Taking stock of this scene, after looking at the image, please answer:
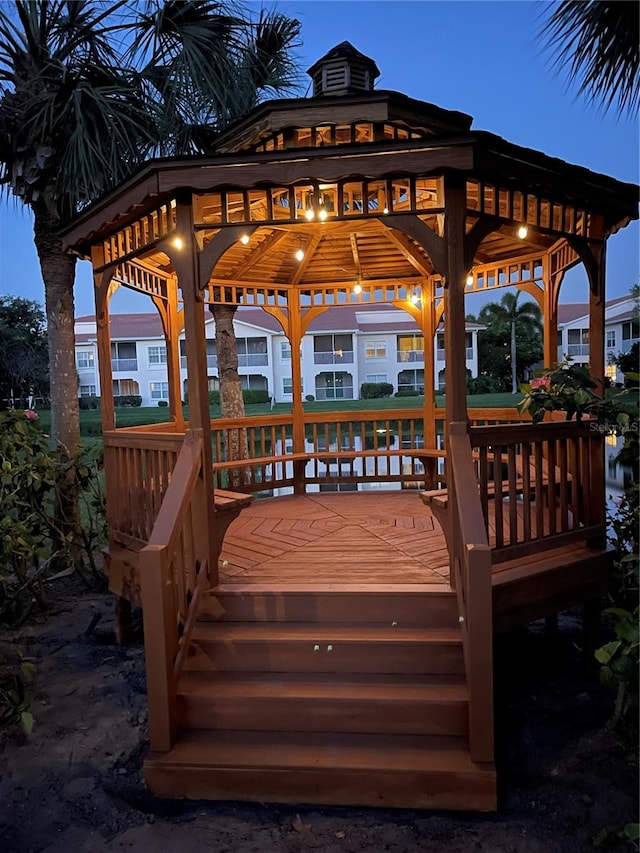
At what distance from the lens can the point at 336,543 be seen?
473 cm

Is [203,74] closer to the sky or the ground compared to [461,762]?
closer to the sky

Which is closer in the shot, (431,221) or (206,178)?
(206,178)

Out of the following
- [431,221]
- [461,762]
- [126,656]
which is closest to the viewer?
[461,762]

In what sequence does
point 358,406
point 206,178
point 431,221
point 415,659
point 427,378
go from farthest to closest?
point 358,406 → point 427,378 → point 431,221 → point 206,178 → point 415,659

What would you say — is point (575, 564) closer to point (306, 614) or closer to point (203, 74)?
point (306, 614)

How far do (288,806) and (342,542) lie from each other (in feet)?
6.96

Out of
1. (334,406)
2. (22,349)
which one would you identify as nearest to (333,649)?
(22,349)

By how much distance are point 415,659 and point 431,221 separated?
14.3 feet

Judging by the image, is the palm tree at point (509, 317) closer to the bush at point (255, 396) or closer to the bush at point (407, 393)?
the bush at point (407, 393)

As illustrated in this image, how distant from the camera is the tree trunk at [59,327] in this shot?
21.9 feet

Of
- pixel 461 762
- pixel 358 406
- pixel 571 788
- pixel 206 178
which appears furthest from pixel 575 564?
pixel 358 406

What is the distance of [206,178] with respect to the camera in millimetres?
3500

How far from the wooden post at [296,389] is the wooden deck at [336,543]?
49 cm

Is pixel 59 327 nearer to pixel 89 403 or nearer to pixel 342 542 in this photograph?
pixel 342 542
